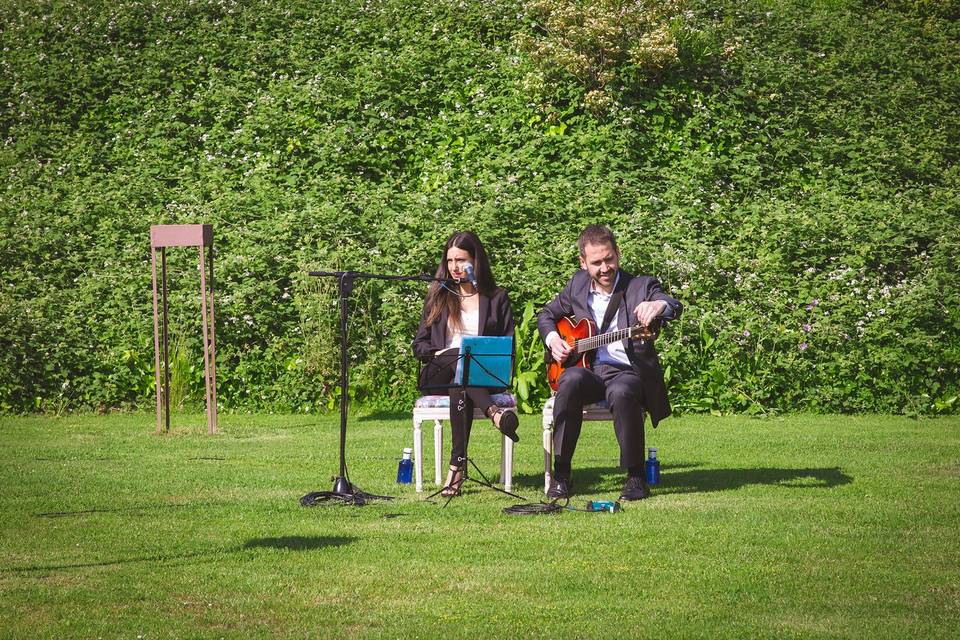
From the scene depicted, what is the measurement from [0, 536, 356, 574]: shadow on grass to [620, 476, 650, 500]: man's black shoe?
→ 5.77ft

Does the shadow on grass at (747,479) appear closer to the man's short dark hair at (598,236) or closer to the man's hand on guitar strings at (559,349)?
the man's hand on guitar strings at (559,349)

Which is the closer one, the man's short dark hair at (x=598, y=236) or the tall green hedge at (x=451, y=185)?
the man's short dark hair at (x=598, y=236)

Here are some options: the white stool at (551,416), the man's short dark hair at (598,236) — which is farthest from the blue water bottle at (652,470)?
the man's short dark hair at (598,236)

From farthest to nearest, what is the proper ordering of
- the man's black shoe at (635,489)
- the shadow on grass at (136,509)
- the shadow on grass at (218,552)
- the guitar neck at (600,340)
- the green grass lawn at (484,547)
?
the guitar neck at (600,340) → the man's black shoe at (635,489) → the shadow on grass at (136,509) → the shadow on grass at (218,552) → the green grass lawn at (484,547)

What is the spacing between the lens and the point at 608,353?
670cm

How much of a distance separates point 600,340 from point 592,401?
1.18 ft

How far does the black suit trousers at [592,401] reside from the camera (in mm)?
6301

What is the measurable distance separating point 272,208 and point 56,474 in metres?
5.28

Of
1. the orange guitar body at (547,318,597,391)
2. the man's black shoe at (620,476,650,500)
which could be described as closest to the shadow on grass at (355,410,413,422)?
the orange guitar body at (547,318,597,391)

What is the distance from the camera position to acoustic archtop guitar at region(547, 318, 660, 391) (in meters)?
6.45

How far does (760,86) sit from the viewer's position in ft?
45.0

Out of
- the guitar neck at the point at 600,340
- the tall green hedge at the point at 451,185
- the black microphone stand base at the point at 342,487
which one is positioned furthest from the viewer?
the tall green hedge at the point at 451,185

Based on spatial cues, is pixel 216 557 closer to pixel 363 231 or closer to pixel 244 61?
pixel 363 231

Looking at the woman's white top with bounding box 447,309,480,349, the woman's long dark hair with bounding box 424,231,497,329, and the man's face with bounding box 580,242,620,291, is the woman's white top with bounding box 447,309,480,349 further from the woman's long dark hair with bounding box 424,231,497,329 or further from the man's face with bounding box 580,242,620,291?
the man's face with bounding box 580,242,620,291
